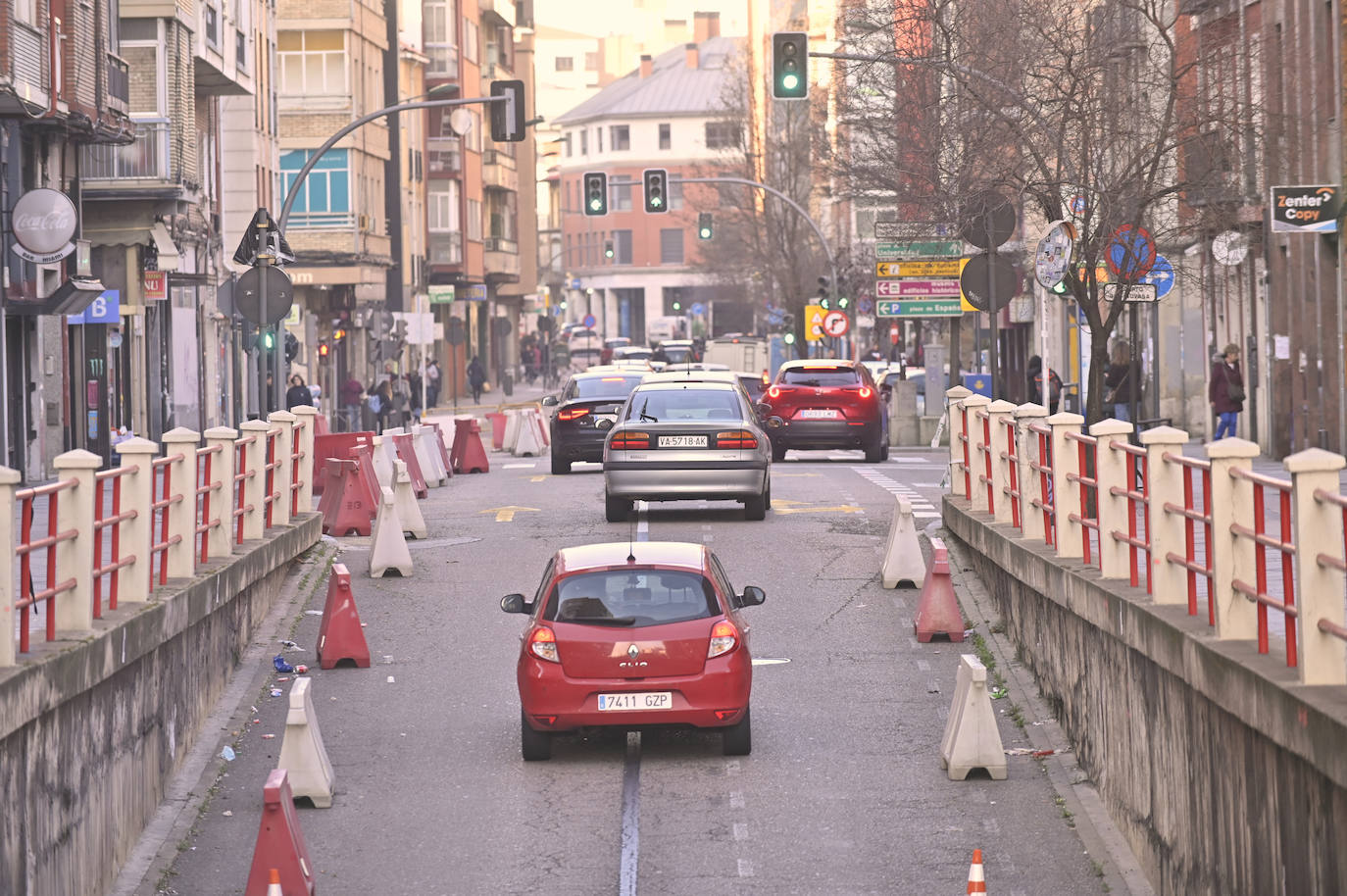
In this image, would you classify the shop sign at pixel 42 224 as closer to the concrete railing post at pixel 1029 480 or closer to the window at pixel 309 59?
the concrete railing post at pixel 1029 480

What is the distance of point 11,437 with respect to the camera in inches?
1433

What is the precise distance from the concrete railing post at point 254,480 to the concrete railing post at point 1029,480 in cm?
601

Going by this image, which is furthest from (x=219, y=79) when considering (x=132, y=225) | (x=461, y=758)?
(x=461, y=758)

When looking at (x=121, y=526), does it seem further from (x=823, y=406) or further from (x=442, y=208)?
(x=442, y=208)

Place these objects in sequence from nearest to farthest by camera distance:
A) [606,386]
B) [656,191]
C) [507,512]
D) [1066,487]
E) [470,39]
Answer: [1066,487], [507,512], [606,386], [656,191], [470,39]

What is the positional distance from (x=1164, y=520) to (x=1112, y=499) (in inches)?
77.6

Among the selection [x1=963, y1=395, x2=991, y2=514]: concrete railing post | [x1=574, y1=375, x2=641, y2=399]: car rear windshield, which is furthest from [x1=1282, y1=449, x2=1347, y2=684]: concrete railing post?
[x1=574, y1=375, x2=641, y2=399]: car rear windshield

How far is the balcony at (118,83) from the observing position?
40.2 metres

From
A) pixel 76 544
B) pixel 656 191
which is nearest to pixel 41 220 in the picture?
pixel 76 544

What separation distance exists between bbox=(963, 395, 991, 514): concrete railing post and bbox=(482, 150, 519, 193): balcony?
82859 mm

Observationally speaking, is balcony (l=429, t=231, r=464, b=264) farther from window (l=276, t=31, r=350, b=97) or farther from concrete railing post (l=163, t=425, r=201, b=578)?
concrete railing post (l=163, t=425, r=201, b=578)

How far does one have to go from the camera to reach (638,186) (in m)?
165

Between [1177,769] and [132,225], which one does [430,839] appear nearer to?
[1177,769]

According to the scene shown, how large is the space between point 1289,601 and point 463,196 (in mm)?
86959
